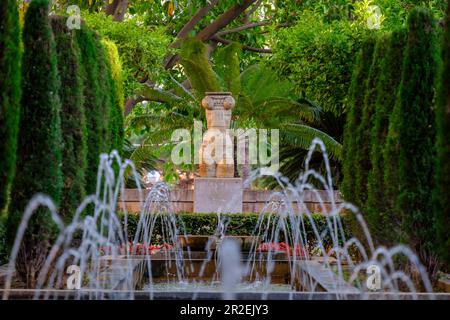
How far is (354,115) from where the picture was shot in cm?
870

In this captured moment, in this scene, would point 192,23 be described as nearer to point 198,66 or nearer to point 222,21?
point 222,21

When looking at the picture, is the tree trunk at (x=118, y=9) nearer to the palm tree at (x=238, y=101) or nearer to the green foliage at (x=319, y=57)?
the palm tree at (x=238, y=101)

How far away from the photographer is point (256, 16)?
20.9 metres

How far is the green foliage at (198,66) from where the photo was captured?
56.9 feet

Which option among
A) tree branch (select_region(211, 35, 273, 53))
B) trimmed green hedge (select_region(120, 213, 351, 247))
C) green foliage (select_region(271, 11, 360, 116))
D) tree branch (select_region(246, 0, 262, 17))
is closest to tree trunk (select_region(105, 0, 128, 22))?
tree branch (select_region(211, 35, 273, 53))

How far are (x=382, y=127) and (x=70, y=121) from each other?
3441mm

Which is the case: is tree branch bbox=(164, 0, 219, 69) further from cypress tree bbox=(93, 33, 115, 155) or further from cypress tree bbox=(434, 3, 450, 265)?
cypress tree bbox=(434, 3, 450, 265)

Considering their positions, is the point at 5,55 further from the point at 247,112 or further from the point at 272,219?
the point at 247,112

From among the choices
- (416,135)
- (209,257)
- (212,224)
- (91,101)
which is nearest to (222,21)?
(212,224)

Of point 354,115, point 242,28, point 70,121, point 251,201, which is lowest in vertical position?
point 251,201

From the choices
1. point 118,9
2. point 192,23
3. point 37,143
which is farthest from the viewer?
point 192,23

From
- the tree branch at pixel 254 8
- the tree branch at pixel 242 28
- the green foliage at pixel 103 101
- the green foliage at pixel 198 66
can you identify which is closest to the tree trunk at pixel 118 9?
the green foliage at pixel 198 66

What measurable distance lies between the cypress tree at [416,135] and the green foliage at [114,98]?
14.2ft

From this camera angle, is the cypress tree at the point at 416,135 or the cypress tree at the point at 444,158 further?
the cypress tree at the point at 416,135
